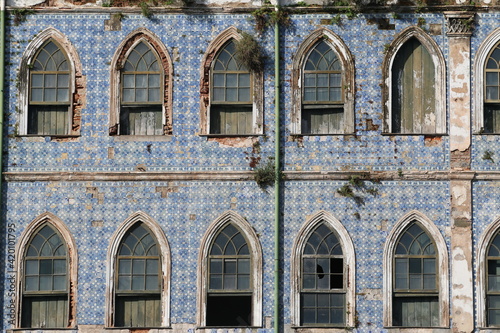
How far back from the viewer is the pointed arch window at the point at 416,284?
19.0m

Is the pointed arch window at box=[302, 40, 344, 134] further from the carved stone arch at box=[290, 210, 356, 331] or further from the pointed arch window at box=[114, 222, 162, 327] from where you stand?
the pointed arch window at box=[114, 222, 162, 327]

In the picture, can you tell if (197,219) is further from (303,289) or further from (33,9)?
(33,9)

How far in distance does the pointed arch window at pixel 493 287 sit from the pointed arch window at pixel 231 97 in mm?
5352

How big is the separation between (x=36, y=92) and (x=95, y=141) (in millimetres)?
1604

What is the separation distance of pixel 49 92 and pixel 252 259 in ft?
17.2

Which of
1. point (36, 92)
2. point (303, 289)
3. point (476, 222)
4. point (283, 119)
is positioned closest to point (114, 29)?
point (36, 92)

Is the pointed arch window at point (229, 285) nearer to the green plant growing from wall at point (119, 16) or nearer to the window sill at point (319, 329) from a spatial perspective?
the window sill at point (319, 329)

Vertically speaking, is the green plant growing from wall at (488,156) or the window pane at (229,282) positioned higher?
the green plant growing from wall at (488,156)

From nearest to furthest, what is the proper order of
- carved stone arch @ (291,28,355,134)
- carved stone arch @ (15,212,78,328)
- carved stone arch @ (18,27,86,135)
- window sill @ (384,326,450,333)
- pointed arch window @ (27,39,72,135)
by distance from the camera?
window sill @ (384,326,450,333) → carved stone arch @ (15,212,78,328) → carved stone arch @ (291,28,355,134) → carved stone arch @ (18,27,86,135) → pointed arch window @ (27,39,72,135)

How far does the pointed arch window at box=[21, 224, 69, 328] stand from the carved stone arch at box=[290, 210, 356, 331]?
4.41m

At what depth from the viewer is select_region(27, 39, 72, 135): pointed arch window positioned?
1970 centimetres

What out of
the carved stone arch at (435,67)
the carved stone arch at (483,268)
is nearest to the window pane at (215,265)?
the carved stone arch at (435,67)

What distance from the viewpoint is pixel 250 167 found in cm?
1931

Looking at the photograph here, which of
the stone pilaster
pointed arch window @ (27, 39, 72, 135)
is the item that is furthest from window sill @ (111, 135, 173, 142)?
the stone pilaster
